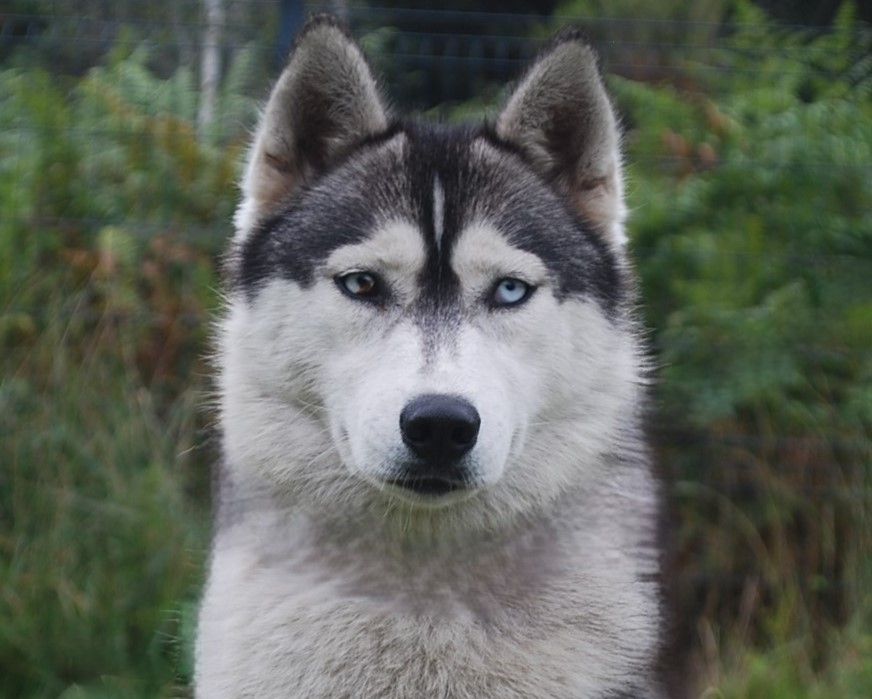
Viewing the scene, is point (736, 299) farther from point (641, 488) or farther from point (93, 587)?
point (93, 587)

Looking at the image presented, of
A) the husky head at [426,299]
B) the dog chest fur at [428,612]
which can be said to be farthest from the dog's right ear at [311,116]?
the dog chest fur at [428,612]

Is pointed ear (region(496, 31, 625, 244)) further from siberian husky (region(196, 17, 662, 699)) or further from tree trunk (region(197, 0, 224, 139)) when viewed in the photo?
tree trunk (region(197, 0, 224, 139))

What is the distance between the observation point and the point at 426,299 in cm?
276

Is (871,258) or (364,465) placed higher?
(364,465)

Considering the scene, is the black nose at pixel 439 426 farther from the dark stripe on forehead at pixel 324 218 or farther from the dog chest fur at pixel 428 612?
the dark stripe on forehead at pixel 324 218

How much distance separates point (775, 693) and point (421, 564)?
196 centimetres

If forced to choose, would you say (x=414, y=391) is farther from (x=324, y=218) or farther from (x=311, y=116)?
(x=311, y=116)

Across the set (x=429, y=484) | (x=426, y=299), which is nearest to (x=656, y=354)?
(x=426, y=299)

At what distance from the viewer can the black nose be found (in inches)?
97.0

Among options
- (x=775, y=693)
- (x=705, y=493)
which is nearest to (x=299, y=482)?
(x=775, y=693)

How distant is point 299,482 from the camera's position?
9.59ft

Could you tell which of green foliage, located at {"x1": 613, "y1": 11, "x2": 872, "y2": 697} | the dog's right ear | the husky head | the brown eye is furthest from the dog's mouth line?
green foliage, located at {"x1": 613, "y1": 11, "x2": 872, "y2": 697}

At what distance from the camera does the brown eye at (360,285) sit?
279 cm

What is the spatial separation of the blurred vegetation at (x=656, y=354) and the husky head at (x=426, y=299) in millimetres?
1403
